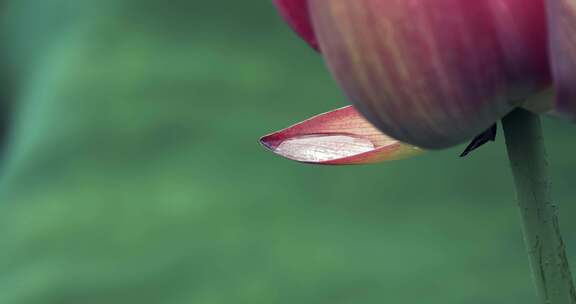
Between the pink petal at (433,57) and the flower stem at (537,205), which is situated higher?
the pink petal at (433,57)

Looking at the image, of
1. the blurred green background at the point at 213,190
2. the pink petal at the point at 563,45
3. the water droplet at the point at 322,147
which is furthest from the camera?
the blurred green background at the point at 213,190

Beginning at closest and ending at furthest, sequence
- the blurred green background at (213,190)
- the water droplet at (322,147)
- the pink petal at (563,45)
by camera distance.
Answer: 1. the pink petal at (563,45)
2. the water droplet at (322,147)
3. the blurred green background at (213,190)

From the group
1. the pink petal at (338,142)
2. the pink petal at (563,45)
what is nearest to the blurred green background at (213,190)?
the pink petal at (338,142)

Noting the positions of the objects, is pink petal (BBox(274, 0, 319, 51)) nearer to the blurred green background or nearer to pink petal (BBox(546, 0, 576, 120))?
pink petal (BBox(546, 0, 576, 120))

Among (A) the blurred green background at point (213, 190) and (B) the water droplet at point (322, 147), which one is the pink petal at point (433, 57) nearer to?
(B) the water droplet at point (322, 147)

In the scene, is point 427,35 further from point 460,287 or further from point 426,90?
point 460,287

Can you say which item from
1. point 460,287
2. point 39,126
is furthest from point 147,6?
point 460,287

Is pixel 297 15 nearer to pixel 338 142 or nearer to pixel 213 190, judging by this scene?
pixel 338 142
